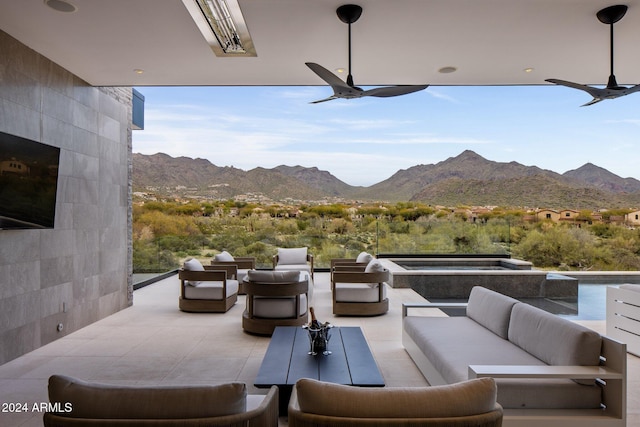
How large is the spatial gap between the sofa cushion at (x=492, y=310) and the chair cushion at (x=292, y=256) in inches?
202

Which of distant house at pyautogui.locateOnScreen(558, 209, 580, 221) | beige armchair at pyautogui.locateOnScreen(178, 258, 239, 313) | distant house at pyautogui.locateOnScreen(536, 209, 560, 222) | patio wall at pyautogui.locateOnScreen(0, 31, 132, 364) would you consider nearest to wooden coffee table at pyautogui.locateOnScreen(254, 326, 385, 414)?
beige armchair at pyautogui.locateOnScreen(178, 258, 239, 313)

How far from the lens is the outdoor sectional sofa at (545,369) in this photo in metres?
2.43

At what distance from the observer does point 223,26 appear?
152 inches

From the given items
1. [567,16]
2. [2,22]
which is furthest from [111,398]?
[567,16]

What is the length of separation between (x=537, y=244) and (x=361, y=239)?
4.74 meters

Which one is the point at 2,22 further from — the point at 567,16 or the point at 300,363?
the point at 567,16

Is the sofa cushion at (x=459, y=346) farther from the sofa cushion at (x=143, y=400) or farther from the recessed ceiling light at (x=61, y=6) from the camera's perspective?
the recessed ceiling light at (x=61, y=6)

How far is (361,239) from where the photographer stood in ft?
Result: 35.7

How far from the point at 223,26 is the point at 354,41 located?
127 cm

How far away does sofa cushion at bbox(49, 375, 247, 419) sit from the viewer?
1.52 meters

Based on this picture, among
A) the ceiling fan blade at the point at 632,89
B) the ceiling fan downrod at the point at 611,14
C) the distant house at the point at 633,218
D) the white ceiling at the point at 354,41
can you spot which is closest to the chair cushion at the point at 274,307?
the white ceiling at the point at 354,41

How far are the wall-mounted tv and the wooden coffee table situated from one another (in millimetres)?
2721

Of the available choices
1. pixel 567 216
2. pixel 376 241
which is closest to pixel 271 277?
pixel 376 241

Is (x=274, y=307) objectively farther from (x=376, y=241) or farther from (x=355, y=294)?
(x=376, y=241)
